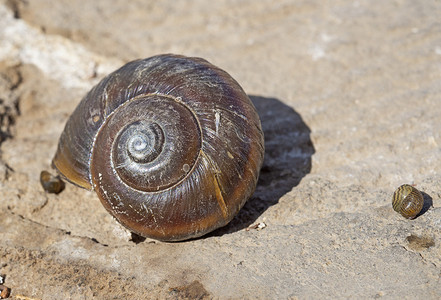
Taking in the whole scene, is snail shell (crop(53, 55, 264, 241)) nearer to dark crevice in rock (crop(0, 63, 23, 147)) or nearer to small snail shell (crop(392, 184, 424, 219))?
small snail shell (crop(392, 184, 424, 219))

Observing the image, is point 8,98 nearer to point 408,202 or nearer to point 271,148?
point 271,148

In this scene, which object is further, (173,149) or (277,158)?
(277,158)

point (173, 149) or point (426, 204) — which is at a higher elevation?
point (173, 149)

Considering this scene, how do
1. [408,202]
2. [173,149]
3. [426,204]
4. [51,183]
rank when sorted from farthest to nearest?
[51,183], [426,204], [408,202], [173,149]

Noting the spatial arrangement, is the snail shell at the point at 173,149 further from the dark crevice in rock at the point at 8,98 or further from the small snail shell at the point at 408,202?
the dark crevice in rock at the point at 8,98

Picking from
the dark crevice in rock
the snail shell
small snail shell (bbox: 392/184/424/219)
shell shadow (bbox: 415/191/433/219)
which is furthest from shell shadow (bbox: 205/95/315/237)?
the dark crevice in rock

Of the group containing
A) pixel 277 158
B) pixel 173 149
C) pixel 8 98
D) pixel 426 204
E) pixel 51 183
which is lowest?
pixel 51 183

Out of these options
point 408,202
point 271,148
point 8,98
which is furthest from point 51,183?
Result: point 408,202
